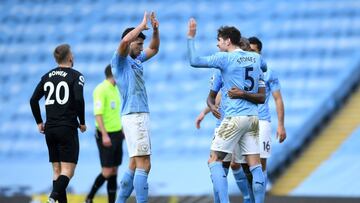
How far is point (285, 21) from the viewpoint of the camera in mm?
17172

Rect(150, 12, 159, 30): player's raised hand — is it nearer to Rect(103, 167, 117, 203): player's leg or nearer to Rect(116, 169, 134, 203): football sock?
Rect(116, 169, 134, 203): football sock

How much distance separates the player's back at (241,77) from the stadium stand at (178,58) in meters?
6.14

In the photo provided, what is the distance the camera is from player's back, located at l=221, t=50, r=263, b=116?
9.09 m

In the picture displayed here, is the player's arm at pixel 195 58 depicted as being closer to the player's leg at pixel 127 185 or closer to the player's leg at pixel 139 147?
the player's leg at pixel 139 147

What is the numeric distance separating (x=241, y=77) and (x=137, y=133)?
114 centimetres

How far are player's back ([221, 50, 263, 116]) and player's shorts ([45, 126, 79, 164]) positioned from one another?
1.58 metres

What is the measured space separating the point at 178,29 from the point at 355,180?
4600 mm

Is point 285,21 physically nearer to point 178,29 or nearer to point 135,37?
point 178,29

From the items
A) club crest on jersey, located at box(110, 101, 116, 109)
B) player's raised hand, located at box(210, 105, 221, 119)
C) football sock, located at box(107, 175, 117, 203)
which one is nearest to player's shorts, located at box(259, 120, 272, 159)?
player's raised hand, located at box(210, 105, 221, 119)

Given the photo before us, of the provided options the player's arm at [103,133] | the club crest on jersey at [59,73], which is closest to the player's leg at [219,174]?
the club crest on jersey at [59,73]

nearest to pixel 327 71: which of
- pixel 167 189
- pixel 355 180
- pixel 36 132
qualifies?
pixel 355 180

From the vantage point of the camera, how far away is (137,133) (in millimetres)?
9398

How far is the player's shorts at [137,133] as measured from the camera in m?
9.39

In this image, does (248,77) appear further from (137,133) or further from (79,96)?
(79,96)
